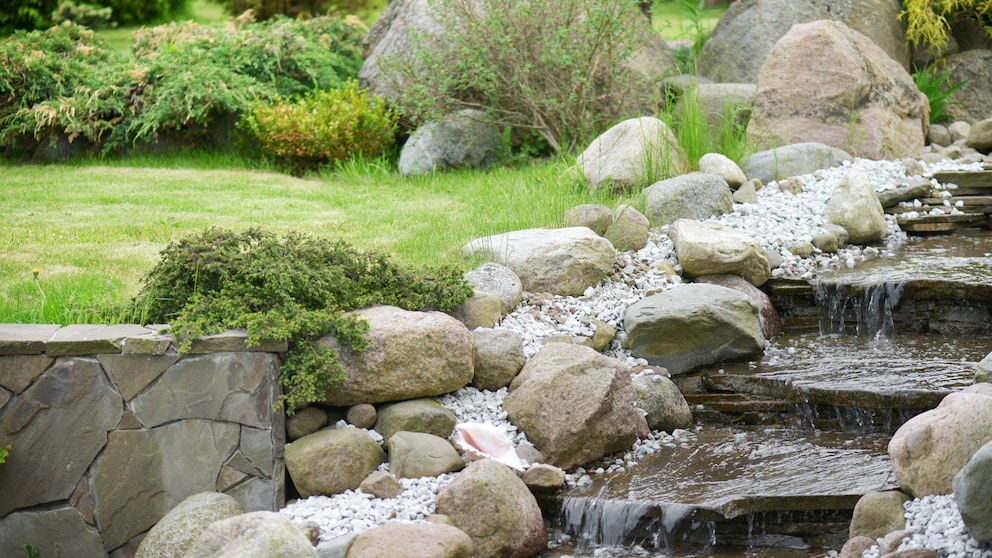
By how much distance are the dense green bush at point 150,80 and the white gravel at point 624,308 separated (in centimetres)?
520

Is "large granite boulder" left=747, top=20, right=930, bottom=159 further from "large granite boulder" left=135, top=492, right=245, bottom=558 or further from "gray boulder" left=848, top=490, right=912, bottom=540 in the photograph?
"large granite boulder" left=135, top=492, right=245, bottom=558

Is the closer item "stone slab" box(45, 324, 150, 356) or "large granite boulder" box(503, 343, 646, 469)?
"stone slab" box(45, 324, 150, 356)

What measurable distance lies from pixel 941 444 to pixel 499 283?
2.58 meters

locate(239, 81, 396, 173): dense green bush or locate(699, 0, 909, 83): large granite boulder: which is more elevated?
locate(699, 0, 909, 83): large granite boulder

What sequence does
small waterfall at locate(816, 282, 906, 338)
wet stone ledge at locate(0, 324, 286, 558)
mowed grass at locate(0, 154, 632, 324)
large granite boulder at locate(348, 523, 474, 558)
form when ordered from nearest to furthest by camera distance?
large granite boulder at locate(348, 523, 474, 558)
wet stone ledge at locate(0, 324, 286, 558)
mowed grass at locate(0, 154, 632, 324)
small waterfall at locate(816, 282, 906, 338)

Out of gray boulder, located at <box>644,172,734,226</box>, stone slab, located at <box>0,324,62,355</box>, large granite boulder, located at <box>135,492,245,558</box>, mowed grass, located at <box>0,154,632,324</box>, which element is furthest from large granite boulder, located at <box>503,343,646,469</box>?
gray boulder, located at <box>644,172,734,226</box>

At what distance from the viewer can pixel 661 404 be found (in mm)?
5078

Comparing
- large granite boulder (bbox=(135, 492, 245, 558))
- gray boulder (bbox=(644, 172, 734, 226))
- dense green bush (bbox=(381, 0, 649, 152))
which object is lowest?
large granite boulder (bbox=(135, 492, 245, 558))

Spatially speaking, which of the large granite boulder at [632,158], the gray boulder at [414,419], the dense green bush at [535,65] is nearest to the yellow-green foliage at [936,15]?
the dense green bush at [535,65]

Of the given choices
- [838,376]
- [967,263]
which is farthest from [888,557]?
[967,263]

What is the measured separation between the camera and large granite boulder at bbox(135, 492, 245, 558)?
403 centimetres

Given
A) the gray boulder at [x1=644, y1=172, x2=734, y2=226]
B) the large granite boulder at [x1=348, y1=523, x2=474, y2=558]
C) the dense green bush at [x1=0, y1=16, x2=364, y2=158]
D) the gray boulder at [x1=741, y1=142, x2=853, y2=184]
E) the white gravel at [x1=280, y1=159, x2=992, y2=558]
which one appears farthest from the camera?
the dense green bush at [x1=0, y1=16, x2=364, y2=158]

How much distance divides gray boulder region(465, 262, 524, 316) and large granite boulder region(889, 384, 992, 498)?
233cm

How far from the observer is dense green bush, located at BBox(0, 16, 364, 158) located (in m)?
9.91
